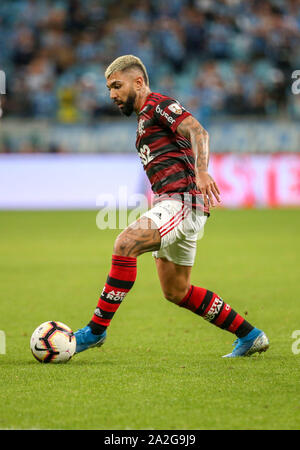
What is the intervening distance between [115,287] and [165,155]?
36.6 inches

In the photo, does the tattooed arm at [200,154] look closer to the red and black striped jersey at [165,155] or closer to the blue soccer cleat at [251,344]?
the red and black striped jersey at [165,155]

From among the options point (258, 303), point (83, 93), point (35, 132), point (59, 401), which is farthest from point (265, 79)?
point (59, 401)

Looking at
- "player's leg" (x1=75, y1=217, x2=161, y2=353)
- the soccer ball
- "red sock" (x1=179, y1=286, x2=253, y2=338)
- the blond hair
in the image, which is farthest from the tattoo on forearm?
the soccer ball

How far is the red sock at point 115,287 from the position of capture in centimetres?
466

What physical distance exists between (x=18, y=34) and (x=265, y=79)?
6.94 m

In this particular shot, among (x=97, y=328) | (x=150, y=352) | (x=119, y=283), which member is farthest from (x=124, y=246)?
(x=150, y=352)

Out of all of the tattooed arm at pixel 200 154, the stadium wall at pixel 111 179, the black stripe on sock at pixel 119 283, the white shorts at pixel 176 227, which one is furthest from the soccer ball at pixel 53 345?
the stadium wall at pixel 111 179

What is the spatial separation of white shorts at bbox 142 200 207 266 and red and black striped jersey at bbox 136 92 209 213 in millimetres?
93

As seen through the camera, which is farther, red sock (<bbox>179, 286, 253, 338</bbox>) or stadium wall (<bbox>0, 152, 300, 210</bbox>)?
stadium wall (<bbox>0, 152, 300, 210</bbox>)

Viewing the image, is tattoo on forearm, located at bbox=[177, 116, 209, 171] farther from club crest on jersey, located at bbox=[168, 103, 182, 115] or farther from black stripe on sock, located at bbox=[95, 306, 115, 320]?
black stripe on sock, located at bbox=[95, 306, 115, 320]

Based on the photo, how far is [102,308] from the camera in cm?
Result: 477

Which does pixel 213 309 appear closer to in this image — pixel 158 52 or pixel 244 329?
pixel 244 329

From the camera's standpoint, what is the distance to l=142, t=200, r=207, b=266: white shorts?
471 centimetres

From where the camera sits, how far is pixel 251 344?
16.4ft
